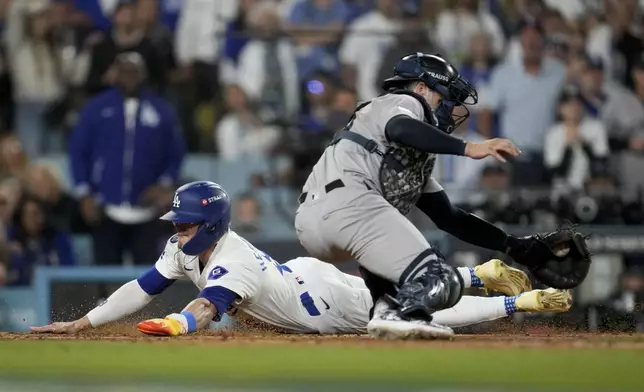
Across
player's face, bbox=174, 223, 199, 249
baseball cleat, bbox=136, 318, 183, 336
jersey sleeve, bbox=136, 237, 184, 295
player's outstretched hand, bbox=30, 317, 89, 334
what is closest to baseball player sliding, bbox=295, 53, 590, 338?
player's face, bbox=174, 223, 199, 249

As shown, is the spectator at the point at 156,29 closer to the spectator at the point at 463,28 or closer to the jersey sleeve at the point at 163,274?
the spectator at the point at 463,28

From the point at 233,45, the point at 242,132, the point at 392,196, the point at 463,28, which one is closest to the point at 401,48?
the point at 463,28

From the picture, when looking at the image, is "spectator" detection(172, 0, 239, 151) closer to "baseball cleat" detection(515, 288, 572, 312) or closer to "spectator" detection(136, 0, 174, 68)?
"spectator" detection(136, 0, 174, 68)

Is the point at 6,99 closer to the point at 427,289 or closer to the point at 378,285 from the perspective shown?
the point at 378,285

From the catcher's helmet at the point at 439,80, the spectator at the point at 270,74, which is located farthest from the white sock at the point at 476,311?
the spectator at the point at 270,74

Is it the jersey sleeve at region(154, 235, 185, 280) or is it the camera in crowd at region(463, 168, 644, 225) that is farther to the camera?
the camera in crowd at region(463, 168, 644, 225)

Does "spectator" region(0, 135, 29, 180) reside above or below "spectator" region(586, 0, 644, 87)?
below

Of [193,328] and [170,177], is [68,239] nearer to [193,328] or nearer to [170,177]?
[170,177]

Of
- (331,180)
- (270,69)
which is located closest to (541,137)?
(270,69)
